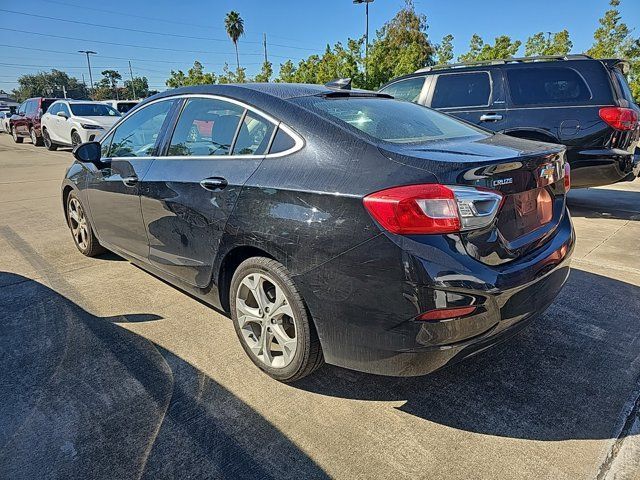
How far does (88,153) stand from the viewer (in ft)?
12.3

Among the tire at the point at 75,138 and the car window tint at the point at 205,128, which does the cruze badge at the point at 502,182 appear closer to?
the car window tint at the point at 205,128

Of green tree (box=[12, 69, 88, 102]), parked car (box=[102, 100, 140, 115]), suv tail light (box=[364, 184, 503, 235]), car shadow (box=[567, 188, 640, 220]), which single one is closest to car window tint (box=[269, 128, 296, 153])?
suv tail light (box=[364, 184, 503, 235])

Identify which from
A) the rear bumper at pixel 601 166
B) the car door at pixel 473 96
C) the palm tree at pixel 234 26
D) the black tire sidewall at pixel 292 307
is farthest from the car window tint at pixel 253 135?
the palm tree at pixel 234 26

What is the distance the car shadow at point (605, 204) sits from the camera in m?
6.20

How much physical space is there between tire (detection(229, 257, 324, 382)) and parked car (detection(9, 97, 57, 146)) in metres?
19.0

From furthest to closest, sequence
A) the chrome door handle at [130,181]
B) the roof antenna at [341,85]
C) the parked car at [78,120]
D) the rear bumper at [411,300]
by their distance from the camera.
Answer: the parked car at [78,120] < the chrome door handle at [130,181] < the roof antenna at [341,85] < the rear bumper at [411,300]

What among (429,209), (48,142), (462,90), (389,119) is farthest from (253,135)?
(48,142)

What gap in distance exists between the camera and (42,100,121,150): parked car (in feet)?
44.9

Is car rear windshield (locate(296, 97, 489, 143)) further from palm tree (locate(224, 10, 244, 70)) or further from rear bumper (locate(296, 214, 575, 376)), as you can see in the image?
palm tree (locate(224, 10, 244, 70))

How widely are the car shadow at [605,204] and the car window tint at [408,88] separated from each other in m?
2.84

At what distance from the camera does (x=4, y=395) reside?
2381mm

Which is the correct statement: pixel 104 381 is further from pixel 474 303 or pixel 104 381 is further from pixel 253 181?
pixel 474 303

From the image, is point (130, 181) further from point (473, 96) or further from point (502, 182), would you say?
point (473, 96)

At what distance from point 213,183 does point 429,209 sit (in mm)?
1332
